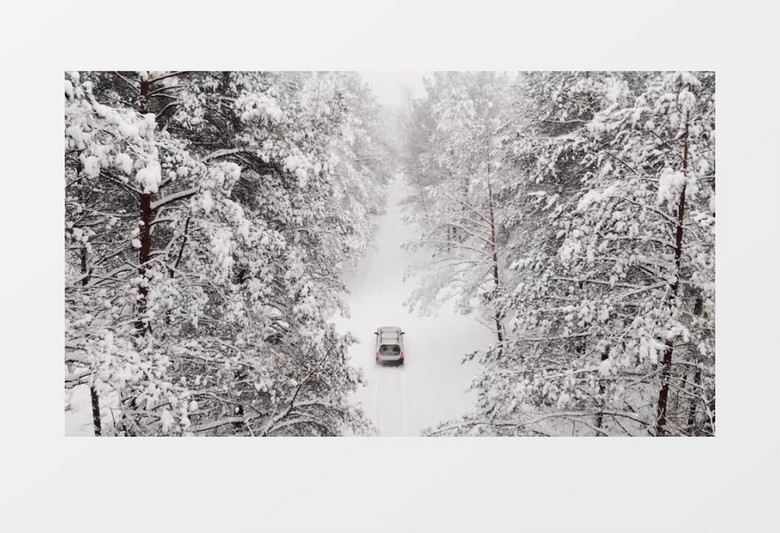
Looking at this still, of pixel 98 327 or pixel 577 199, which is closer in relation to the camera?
pixel 98 327

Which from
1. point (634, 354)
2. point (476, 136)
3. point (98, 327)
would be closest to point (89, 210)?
point (98, 327)

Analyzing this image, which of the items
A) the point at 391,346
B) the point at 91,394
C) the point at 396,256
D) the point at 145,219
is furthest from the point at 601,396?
the point at 91,394

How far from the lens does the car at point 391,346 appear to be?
5.46 metres

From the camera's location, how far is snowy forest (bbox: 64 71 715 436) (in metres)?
4.84

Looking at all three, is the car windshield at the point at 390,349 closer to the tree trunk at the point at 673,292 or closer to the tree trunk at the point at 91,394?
the tree trunk at the point at 673,292

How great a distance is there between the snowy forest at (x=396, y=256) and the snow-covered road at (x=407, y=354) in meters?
0.02

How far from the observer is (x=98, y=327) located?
4.80m

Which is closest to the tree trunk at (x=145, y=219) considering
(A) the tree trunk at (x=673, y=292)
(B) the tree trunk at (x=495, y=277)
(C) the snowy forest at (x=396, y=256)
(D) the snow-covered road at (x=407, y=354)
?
(C) the snowy forest at (x=396, y=256)

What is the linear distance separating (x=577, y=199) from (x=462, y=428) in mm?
2141
